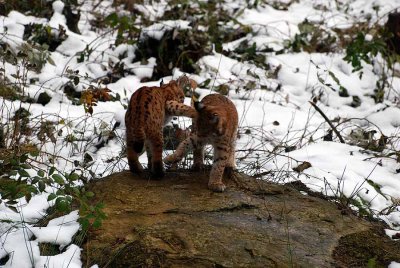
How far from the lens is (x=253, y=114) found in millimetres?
8320

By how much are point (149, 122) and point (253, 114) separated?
3.98 meters

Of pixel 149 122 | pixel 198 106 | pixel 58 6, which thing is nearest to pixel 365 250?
pixel 198 106

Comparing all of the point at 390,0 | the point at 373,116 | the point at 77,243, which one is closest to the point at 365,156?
the point at 373,116

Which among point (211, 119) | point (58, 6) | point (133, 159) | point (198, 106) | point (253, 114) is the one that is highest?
point (58, 6)

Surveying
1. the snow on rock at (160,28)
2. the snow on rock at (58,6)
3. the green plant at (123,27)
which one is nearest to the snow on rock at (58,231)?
the green plant at (123,27)

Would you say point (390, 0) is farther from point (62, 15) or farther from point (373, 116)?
point (62, 15)

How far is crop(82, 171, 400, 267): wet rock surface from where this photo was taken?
3.72 m

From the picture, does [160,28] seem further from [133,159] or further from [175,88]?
[133,159]

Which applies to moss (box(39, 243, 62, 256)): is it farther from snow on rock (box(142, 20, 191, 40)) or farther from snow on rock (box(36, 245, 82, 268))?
snow on rock (box(142, 20, 191, 40))

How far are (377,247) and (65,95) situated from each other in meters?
4.82

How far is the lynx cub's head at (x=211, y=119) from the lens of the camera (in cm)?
471

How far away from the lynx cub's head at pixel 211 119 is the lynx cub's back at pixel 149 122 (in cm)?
10

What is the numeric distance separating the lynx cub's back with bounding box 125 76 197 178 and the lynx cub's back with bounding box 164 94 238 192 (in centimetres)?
13

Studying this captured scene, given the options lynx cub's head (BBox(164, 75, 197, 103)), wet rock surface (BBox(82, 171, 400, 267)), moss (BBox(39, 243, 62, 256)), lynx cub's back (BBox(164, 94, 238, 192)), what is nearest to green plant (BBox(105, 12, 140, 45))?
lynx cub's head (BBox(164, 75, 197, 103))
